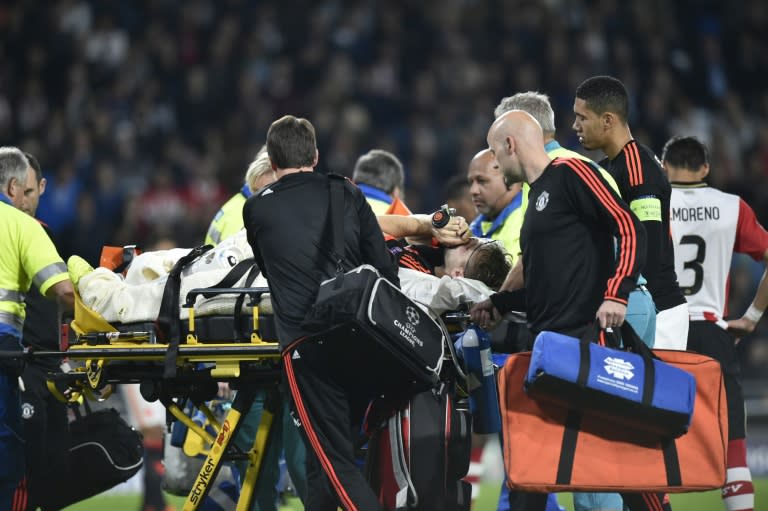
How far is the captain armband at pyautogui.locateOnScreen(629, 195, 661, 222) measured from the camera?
4.77 meters

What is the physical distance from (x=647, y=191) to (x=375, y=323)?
53.1 inches

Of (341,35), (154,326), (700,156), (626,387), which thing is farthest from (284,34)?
(626,387)

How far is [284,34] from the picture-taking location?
14.5m

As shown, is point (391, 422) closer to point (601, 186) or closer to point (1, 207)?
point (601, 186)

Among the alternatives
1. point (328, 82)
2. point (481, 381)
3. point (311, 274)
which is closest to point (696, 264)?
point (481, 381)

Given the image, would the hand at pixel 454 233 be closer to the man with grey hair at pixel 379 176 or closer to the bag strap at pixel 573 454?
the bag strap at pixel 573 454

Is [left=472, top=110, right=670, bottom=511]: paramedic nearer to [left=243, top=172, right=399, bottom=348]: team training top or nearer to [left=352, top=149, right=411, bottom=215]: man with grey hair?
[left=243, top=172, right=399, bottom=348]: team training top

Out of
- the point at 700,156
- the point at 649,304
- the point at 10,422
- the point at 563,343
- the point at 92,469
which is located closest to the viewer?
the point at 563,343

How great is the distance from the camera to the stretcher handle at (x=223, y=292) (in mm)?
4746

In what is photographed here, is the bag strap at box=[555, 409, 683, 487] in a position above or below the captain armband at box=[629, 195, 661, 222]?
below

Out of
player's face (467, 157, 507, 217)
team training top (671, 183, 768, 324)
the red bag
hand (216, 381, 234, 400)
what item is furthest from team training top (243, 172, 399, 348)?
team training top (671, 183, 768, 324)

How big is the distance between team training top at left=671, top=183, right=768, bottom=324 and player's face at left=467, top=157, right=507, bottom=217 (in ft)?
3.04

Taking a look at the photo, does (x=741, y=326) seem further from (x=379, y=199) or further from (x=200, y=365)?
(x=200, y=365)

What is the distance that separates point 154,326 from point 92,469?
1167 millimetres
